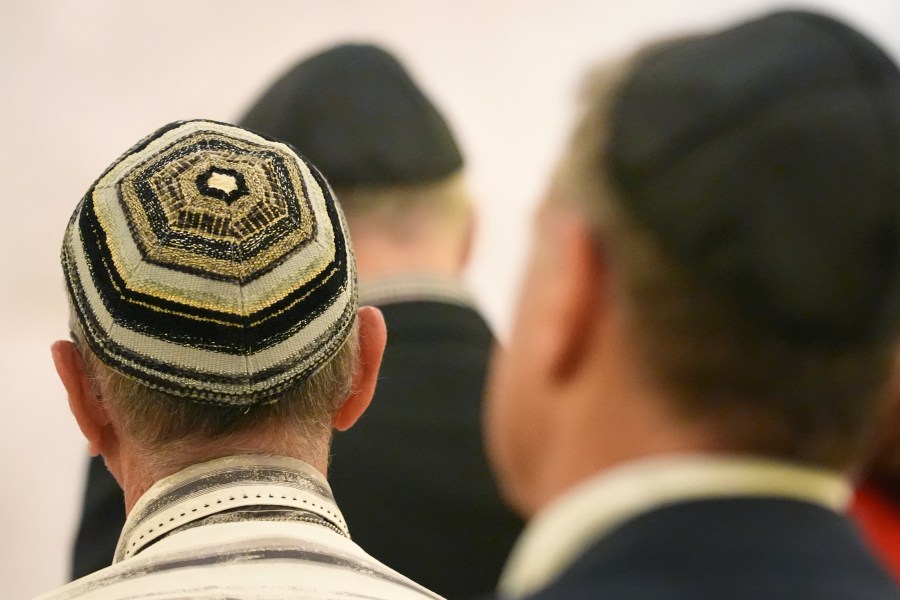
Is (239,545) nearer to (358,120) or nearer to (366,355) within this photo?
(366,355)

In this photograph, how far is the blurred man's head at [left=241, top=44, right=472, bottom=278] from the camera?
45.7 inches

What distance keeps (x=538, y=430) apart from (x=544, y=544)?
0.05 metres

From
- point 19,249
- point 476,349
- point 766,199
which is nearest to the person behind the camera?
point 766,199

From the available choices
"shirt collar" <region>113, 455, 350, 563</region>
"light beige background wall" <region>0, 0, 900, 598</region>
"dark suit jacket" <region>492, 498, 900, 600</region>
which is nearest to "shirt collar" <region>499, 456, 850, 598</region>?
"dark suit jacket" <region>492, 498, 900, 600</region>

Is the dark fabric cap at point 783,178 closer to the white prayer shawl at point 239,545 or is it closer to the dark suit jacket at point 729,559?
the dark suit jacket at point 729,559

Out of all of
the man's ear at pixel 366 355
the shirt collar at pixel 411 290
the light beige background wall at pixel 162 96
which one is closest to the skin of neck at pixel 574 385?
the man's ear at pixel 366 355

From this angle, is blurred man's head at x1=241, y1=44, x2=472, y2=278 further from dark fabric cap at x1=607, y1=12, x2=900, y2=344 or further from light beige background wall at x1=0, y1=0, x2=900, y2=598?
dark fabric cap at x1=607, y1=12, x2=900, y2=344

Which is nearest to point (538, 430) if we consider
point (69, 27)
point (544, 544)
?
point (544, 544)

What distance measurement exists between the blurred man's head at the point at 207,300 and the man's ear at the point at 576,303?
307 millimetres

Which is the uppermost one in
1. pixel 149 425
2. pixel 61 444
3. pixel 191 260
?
pixel 191 260

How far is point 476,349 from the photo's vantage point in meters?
1.09

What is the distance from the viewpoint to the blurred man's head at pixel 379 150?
116cm

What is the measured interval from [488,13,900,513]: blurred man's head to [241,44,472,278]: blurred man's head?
728 millimetres

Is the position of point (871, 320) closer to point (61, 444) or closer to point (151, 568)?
point (151, 568)
